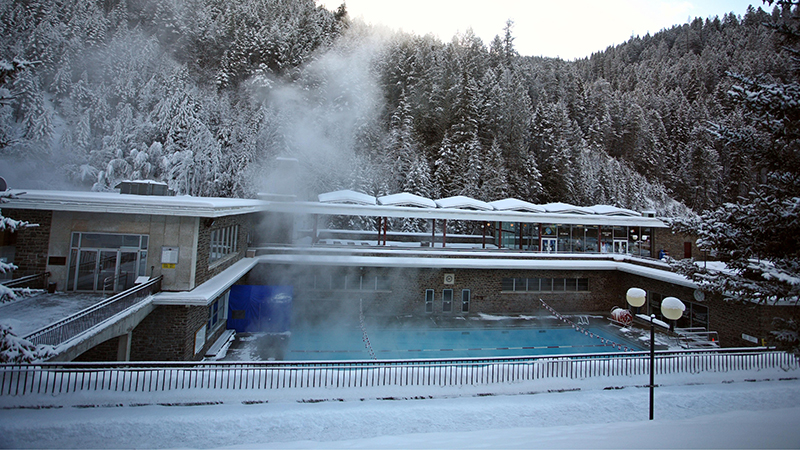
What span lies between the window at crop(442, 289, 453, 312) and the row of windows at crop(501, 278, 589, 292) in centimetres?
251

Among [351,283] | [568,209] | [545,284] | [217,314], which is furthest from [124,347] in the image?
[568,209]

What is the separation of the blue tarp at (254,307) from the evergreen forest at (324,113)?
17187 mm

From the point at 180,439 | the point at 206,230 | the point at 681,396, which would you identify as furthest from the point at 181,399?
the point at 681,396

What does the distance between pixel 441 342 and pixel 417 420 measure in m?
6.60

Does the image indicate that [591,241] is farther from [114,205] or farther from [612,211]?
[114,205]

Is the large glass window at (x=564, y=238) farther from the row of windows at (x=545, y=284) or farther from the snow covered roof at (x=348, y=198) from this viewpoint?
the snow covered roof at (x=348, y=198)

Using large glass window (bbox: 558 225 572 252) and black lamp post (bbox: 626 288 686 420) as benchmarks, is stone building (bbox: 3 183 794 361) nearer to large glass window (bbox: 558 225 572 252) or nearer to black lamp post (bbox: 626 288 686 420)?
large glass window (bbox: 558 225 572 252)

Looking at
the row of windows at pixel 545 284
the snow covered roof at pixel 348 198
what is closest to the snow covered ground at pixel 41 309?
the snow covered roof at pixel 348 198

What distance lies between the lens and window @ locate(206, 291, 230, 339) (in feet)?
37.7

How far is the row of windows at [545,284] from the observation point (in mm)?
17469

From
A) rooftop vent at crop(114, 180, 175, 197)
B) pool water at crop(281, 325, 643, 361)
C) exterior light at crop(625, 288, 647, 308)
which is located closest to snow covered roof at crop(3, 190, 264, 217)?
rooftop vent at crop(114, 180, 175, 197)

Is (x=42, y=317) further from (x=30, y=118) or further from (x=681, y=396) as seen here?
(x=30, y=118)

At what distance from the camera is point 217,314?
12531 millimetres

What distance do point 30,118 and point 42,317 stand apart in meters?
30.6
